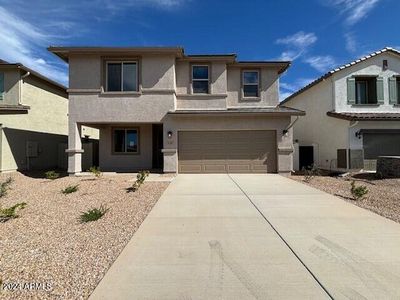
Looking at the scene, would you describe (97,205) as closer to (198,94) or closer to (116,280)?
(116,280)

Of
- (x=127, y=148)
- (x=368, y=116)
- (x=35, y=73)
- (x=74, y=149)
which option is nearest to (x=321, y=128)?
(x=368, y=116)

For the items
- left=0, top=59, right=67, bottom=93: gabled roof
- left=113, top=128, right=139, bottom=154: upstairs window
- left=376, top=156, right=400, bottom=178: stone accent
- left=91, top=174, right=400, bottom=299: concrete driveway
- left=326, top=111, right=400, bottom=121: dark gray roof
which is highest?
left=0, top=59, right=67, bottom=93: gabled roof

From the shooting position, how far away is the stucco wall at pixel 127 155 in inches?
651

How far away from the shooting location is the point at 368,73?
1731 centimetres

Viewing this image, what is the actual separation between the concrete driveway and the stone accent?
715 cm

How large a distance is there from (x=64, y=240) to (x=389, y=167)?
14.0m

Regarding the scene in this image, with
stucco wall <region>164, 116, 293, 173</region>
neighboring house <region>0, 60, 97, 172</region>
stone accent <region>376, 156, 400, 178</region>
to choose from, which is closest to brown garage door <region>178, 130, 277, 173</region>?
stucco wall <region>164, 116, 293, 173</region>

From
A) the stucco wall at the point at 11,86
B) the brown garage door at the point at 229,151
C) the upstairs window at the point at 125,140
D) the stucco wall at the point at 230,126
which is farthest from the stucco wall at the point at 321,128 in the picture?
the stucco wall at the point at 11,86

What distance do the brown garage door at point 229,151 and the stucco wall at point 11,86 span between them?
10275 mm

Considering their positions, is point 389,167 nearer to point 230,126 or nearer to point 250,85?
point 230,126

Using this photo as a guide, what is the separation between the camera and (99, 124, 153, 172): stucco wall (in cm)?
1653

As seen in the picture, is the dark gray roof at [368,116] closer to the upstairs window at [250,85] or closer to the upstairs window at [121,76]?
the upstairs window at [250,85]

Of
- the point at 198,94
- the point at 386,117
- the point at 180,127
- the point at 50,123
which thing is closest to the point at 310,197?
the point at 180,127

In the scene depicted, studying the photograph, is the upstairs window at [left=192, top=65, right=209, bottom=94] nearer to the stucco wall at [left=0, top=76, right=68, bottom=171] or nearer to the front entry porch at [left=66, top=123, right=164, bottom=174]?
the front entry porch at [left=66, top=123, right=164, bottom=174]
